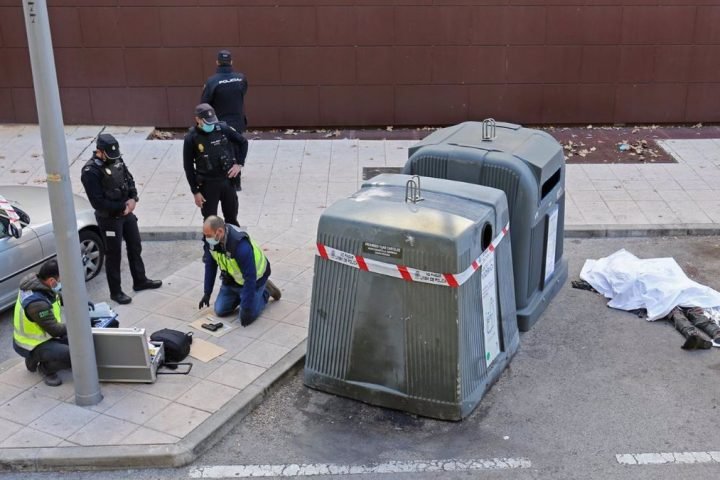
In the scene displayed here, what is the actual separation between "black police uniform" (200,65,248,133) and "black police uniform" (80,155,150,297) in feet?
10.7

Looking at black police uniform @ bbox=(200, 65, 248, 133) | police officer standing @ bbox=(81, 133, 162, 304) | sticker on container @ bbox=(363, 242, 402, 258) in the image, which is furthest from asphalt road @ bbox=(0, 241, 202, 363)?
sticker on container @ bbox=(363, 242, 402, 258)

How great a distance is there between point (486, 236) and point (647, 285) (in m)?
2.53

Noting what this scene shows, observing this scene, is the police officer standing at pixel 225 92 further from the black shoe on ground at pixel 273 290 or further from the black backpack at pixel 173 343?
the black backpack at pixel 173 343

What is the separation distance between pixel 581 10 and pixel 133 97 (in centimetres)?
775

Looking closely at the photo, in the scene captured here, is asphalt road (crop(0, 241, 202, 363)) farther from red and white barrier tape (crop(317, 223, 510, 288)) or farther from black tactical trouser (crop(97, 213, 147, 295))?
red and white barrier tape (crop(317, 223, 510, 288))

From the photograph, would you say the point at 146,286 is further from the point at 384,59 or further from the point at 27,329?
the point at 384,59

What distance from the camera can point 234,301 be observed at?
298 inches

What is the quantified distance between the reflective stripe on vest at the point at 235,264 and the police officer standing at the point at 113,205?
1.21 meters

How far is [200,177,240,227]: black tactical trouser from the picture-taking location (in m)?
8.69

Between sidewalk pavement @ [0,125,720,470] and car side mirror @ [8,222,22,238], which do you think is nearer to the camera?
sidewalk pavement @ [0,125,720,470]

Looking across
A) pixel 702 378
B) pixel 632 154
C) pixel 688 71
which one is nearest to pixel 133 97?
pixel 632 154

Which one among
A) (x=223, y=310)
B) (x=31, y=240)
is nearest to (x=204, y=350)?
(x=223, y=310)

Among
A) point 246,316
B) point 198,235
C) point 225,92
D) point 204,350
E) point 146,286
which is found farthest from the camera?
point 225,92

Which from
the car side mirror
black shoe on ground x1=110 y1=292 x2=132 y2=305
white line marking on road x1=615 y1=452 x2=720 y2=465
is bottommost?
white line marking on road x1=615 y1=452 x2=720 y2=465
